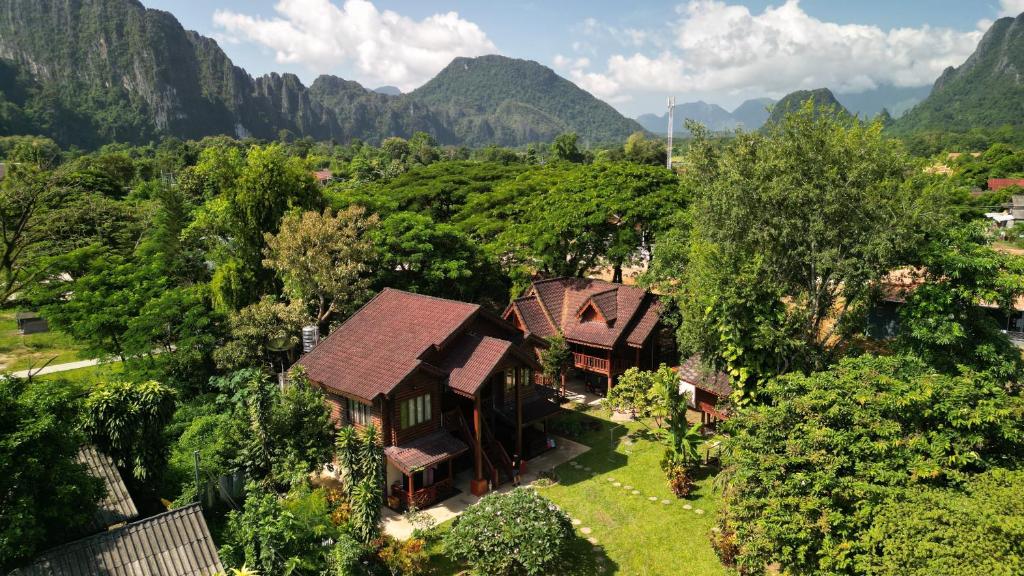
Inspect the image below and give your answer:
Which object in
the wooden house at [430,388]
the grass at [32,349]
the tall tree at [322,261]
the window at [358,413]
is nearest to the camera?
the wooden house at [430,388]

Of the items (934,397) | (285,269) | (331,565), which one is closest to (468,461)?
(331,565)

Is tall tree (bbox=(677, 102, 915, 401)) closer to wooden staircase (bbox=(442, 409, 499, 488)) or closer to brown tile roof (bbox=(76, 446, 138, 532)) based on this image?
wooden staircase (bbox=(442, 409, 499, 488))

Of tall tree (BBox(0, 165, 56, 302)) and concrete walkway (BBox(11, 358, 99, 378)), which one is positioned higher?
tall tree (BBox(0, 165, 56, 302))

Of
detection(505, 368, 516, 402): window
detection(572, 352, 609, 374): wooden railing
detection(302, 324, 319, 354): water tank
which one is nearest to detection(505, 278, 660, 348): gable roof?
detection(572, 352, 609, 374): wooden railing

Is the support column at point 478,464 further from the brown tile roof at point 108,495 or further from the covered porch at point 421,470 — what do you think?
the brown tile roof at point 108,495

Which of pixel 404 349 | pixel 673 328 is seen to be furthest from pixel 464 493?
pixel 673 328

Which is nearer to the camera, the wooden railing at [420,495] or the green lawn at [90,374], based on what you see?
the wooden railing at [420,495]

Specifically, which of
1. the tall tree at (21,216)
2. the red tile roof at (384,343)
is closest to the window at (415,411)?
the red tile roof at (384,343)

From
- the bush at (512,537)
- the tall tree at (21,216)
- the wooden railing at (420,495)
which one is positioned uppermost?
the tall tree at (21,216)
